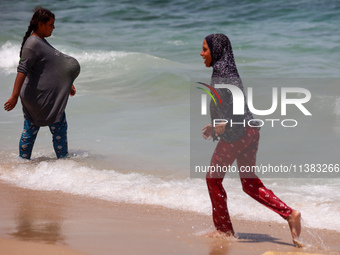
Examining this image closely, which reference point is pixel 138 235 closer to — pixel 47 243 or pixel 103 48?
pixel 47 243

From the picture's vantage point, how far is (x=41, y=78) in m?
5.98

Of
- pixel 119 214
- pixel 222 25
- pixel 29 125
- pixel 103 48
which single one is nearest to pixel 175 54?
pixel 103 48

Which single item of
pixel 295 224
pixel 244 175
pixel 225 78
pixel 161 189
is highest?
pixel 225 78

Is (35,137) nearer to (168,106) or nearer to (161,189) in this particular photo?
(161,189)

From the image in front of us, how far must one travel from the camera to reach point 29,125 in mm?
6242

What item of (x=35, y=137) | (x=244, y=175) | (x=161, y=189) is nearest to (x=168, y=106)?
(x=35, y=137)

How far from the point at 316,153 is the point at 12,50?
10.0 metres

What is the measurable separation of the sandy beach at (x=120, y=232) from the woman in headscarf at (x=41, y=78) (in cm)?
108

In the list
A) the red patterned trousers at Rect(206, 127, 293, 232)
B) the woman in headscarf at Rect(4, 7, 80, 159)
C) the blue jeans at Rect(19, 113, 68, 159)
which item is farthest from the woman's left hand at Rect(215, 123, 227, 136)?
the blue jeans at Rect(19, 113, 68, 159)

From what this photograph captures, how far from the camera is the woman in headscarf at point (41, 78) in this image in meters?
5.78

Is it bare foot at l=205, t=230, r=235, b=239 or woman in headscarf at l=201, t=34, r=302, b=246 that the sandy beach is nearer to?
bare foot at l=205, t=230, r=235, b=239

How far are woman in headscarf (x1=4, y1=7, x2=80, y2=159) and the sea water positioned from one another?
0.49 metres

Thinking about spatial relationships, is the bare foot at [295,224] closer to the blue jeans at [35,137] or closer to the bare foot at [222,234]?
the bare foot at [222,234]

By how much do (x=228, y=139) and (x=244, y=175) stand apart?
0.89 feet
